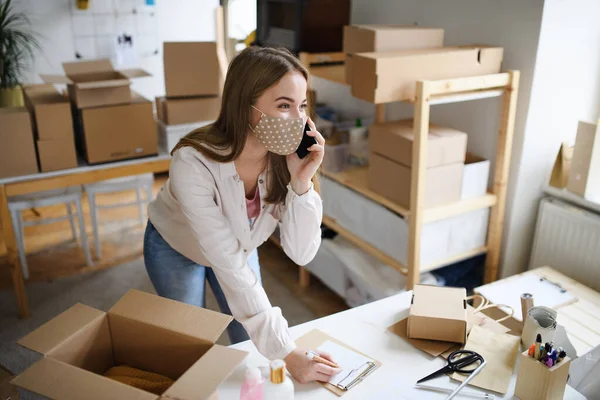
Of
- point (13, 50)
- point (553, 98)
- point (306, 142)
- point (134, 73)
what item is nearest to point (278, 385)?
point (306, 142)

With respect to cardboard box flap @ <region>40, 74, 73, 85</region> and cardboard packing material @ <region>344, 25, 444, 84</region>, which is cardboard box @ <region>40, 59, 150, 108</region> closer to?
cardboard box flap @ <region>40, 74, 73, 85</region>

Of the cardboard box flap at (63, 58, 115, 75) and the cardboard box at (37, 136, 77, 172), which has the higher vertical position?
the cardboard box flap at (63, 58, 115, 75)

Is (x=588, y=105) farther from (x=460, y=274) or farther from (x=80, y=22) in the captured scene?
(x=80, y=22)

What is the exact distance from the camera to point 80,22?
4.09 metres

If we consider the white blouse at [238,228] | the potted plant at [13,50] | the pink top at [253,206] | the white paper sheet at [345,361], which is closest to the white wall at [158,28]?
the potted plant at [13,50]

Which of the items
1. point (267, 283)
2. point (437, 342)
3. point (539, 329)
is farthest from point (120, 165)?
point (539, 329)

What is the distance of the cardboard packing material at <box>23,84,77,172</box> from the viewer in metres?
2.64

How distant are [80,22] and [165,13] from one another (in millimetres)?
642

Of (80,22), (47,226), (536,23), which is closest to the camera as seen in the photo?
(536,23)

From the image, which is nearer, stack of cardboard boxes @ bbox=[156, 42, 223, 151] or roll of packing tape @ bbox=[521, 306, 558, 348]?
roll of packing tape @ bbox=[521, 306, 558, 348]

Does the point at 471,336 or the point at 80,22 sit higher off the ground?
the point at 80,22

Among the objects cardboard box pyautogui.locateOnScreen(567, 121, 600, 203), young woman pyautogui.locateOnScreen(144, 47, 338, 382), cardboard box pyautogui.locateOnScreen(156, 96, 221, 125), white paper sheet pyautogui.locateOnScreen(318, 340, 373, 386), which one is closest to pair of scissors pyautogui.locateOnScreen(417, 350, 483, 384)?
white paper sheet pyautogui.locateOnScreen(318, 340, 373, 386)

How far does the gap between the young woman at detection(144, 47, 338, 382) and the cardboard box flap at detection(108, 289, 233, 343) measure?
0.26 meters

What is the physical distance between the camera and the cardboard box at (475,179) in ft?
7.57
